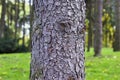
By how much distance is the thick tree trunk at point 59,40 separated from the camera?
3781 mm

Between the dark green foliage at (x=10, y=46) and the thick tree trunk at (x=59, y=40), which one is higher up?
the thick tree trunk at (x=59, y=40)

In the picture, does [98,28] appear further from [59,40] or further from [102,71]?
[59,40]

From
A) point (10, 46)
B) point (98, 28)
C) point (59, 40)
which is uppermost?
→ point (59, 40)

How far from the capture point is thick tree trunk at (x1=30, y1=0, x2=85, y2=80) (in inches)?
149

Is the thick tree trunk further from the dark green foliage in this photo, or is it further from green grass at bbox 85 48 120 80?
the dark green foliage

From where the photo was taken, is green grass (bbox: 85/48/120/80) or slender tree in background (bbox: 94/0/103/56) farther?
slender tree in background (bbox: 94/0/103/56)

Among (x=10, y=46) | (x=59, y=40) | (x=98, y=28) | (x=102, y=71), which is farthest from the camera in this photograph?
(x=10, y=46)

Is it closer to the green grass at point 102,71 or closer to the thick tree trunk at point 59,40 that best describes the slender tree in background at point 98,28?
the green grass at point 102,71

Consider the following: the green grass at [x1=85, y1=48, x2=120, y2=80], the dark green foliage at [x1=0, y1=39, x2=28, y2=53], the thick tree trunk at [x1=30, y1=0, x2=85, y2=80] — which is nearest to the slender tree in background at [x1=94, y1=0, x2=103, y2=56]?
the green grass at [x1=85, y1=48, x2=120, y2=80]

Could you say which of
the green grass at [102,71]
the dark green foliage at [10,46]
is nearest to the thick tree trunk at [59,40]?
the green grass at [102,71]

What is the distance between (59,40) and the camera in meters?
3.78

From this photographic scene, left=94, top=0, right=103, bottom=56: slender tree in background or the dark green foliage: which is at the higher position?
left=94, top=0, right=103, bottom=56: slender tree in background

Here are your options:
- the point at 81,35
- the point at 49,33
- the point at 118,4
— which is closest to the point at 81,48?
the point at 81,35

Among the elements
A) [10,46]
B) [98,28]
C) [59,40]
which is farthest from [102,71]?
[10,46]
